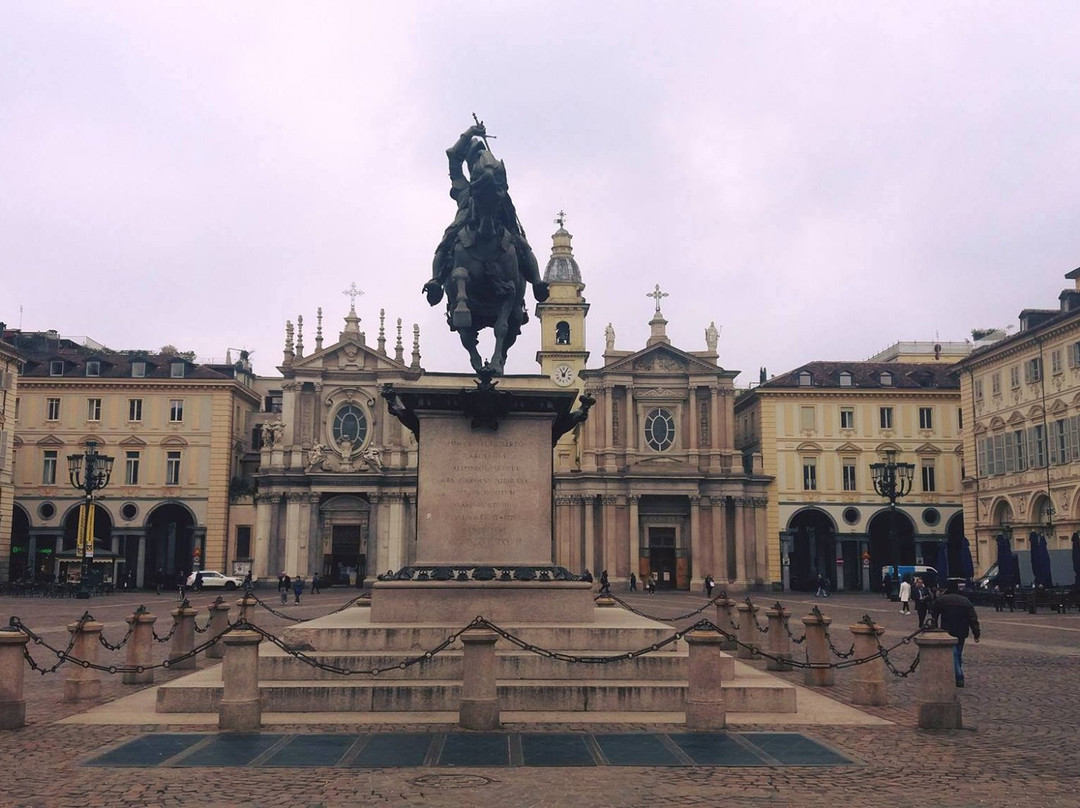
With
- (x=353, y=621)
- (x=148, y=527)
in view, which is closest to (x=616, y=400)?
(x=148, y=527)

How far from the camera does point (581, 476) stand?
225 ft

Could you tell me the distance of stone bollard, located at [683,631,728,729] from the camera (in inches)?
436

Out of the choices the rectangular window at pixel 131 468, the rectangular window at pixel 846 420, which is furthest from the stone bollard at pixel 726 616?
the rectangular window at pixel 131 468

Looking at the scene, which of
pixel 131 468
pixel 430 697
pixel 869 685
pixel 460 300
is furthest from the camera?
pixel 131 468

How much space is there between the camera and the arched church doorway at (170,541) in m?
68.8

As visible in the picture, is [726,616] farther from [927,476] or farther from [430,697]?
[927,476]

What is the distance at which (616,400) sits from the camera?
70.9 metres

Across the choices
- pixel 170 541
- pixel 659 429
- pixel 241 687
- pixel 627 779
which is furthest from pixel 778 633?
pixel 170 541

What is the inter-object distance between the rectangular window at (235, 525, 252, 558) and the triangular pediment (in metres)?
27.3

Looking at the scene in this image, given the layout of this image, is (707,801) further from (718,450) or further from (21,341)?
(21,341)

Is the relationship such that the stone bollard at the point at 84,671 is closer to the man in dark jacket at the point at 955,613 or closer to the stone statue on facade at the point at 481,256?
the stone statue on facade at the point at 481,256

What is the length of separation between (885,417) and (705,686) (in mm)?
61823

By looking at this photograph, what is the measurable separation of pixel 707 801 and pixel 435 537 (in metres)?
6.49

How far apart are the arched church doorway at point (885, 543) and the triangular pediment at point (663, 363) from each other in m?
14.2
